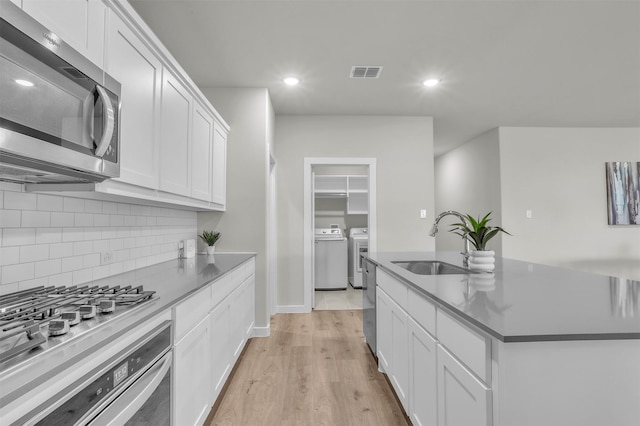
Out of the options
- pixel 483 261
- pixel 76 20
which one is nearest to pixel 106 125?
pixel 76 20

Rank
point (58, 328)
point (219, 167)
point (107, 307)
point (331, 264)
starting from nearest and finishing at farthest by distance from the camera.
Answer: point (58, 328)
point (107, 307)
point (219, 167)
point (331, 264)

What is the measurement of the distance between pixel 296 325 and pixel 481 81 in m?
3.33

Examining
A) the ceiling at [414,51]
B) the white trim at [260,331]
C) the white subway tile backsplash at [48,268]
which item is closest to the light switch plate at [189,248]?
the white trim at [260,331]

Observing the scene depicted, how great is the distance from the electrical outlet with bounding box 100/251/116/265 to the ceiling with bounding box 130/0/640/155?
5.42ft

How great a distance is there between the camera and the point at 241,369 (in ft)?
8.52

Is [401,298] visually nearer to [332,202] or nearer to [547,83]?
[547,83]

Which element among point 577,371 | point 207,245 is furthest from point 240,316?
point 577,371

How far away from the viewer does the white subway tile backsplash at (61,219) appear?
148 centimetres

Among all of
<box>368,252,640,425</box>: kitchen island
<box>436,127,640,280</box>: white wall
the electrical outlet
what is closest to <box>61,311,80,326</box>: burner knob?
the electrical outlet

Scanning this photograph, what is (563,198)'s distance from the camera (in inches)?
197

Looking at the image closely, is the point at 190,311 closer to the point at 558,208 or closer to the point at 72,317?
the point at 72,317

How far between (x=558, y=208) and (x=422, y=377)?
4815 mm

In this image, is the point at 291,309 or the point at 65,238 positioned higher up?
the point at 65,238

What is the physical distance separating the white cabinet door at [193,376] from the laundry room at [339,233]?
2913 mm
